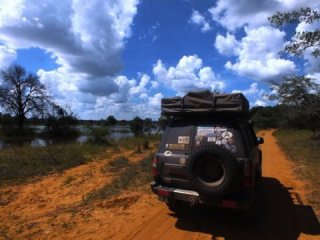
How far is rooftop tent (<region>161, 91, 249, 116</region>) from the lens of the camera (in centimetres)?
608

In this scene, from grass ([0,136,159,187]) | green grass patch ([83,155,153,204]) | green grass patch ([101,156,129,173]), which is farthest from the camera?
green grass patch ([101,156,129,173])

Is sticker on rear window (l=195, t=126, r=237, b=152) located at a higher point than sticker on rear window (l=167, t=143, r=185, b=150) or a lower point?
higher

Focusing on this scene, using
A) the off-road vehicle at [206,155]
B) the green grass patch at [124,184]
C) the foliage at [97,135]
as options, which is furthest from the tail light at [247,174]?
the foliage at [97,135]

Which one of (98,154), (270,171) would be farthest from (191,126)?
(98,154)

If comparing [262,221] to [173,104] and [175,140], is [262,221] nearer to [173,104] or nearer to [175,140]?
[175,140]

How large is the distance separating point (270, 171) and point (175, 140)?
7356 millimetres

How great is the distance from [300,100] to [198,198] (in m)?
22.7

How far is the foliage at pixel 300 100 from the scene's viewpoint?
2427cm

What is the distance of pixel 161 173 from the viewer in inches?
254

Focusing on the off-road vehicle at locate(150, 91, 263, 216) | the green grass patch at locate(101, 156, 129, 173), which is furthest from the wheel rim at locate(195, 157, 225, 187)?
the green grass patch at locate(101, 156, 129, 173)

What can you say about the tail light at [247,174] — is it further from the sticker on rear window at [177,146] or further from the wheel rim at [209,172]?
the sticker on rear window at [177,146]

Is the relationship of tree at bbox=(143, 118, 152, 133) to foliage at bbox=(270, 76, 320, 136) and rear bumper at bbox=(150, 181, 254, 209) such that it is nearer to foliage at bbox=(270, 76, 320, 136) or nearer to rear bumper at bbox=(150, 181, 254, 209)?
foliage at bbox=(270, 76, 320, 136)

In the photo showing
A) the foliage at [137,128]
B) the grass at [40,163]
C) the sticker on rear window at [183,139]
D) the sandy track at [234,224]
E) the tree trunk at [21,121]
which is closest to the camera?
the sandy track at [234,224]

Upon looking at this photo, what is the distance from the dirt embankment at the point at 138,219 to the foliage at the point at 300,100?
52.5ft
